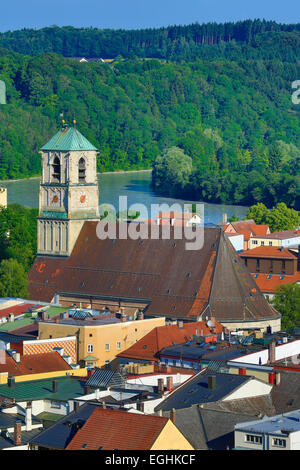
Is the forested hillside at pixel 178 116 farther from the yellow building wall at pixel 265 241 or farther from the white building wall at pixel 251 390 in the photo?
the white building wall at pixel 251 390

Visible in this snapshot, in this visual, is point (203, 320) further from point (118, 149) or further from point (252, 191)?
point (118, 149)

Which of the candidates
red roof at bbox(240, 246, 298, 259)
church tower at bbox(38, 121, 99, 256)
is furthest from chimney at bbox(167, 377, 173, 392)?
red roof at bbox(240, 246, 298, 259)

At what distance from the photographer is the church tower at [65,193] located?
50406 mm

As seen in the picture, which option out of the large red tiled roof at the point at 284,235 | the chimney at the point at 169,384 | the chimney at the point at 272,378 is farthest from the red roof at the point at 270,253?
the chimney at the point at 169,384

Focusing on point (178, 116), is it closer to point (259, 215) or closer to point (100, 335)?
point (259, 215)

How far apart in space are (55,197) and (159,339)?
33.6ft

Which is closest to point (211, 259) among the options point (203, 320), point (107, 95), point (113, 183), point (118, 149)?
point (203, 320)

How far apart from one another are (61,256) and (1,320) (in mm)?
4584

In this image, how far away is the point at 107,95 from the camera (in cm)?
14150

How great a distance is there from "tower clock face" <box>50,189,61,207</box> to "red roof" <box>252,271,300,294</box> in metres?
8.62

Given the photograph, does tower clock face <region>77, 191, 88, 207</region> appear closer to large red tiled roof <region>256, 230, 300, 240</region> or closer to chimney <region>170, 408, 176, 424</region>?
large red tiled roof <region>256, 230, 300, 240</region>

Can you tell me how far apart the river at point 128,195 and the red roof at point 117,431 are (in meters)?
48.4

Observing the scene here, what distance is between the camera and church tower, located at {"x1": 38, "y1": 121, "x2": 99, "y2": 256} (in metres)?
50.4

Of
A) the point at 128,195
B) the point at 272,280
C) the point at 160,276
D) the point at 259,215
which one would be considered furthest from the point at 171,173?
the point at 160,276
